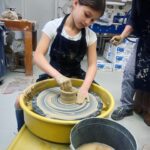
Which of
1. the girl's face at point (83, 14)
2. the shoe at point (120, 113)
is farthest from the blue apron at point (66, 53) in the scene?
the shoe at point (120, 113)

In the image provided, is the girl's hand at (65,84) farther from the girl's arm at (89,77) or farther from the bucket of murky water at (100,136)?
the bucket of murky water at (100,136)

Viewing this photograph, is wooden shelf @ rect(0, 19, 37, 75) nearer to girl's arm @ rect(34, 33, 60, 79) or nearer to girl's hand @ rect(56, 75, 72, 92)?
girl's arm @ rect(34, 33, 60, 79)

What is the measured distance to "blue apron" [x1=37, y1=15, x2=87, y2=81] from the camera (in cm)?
112

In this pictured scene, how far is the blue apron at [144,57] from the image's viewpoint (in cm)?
155

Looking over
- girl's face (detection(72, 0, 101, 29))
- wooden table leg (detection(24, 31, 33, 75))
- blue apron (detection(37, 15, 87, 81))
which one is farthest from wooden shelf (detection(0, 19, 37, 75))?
girl's face (detection(72, 0, 101, 29))

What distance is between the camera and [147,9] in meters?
1.53

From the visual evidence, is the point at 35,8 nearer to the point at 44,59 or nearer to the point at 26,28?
the point at 26,28

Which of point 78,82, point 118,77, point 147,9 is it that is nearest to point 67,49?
point 78,82

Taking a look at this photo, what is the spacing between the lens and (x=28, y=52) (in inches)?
96.7

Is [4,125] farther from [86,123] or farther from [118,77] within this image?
[118,77]

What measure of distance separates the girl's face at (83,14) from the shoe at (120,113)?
3.34 ft

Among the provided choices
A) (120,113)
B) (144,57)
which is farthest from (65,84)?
(120,113)

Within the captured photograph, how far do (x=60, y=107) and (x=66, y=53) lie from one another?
0.34 metres

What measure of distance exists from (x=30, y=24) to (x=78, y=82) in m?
1.44
